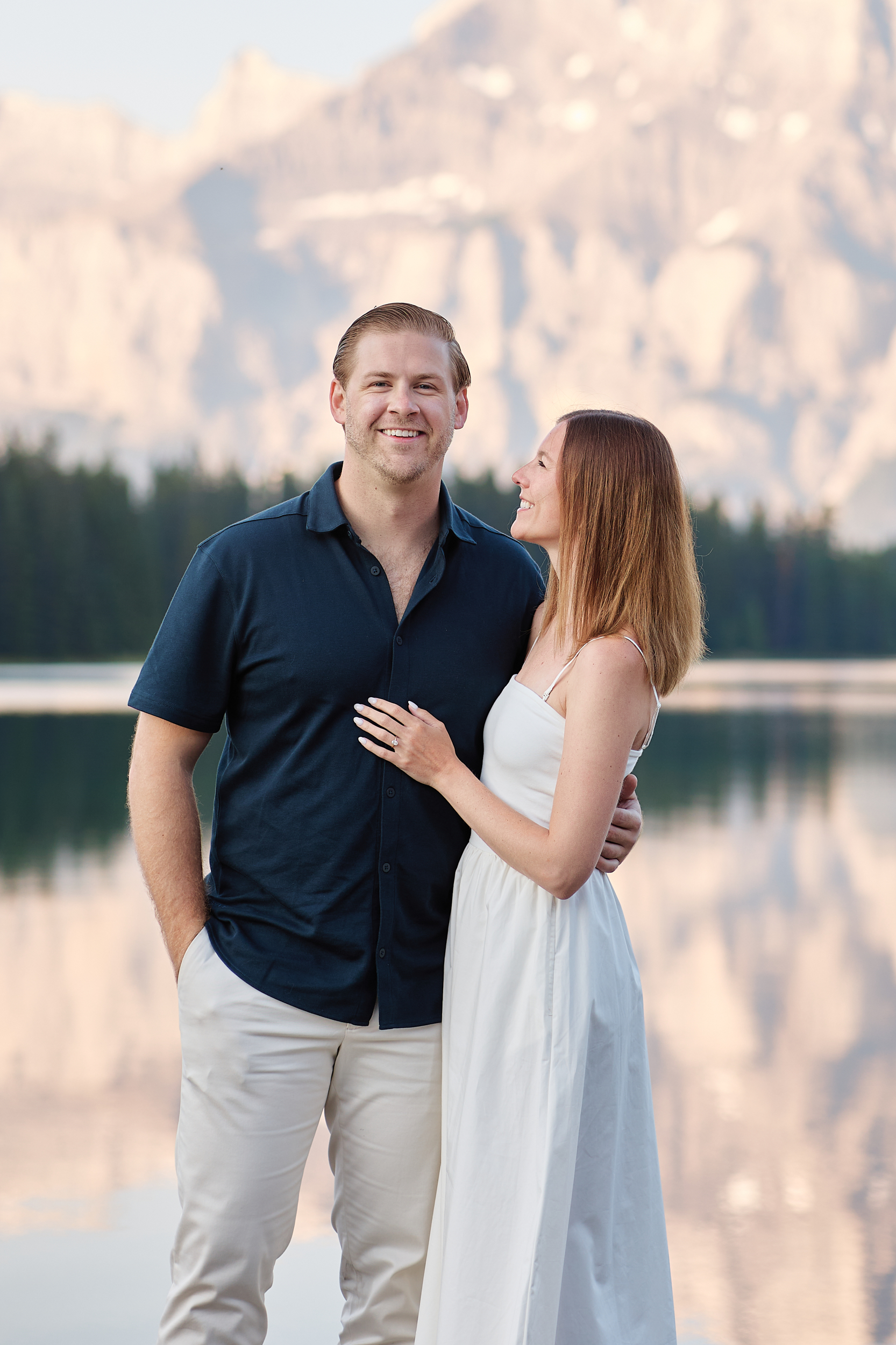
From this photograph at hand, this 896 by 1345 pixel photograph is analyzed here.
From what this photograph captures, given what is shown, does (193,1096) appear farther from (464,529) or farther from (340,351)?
(340,351)

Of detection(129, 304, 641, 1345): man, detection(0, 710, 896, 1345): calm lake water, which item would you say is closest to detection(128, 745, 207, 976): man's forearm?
detection(129, 304, 641, 1345): man

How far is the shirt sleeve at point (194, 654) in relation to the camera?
129 inches

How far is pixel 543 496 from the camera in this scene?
3303 mm

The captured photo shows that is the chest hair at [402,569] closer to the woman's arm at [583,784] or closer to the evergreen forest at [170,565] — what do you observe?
the woman's arm at [583,784]

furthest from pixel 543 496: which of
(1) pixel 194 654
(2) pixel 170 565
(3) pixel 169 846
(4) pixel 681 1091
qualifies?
(2) pixel 170 565

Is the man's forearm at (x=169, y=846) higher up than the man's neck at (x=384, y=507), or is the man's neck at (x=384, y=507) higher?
the man's neck at (x=384, y=507)

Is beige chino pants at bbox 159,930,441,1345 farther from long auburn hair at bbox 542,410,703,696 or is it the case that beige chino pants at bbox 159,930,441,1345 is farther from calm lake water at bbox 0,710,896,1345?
long auburn hair at bbox 542,410,703,696

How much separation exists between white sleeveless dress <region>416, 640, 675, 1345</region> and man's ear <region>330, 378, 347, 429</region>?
77cm

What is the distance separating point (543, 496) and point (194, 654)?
840 mm

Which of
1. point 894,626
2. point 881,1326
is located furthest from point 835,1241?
point 894,626

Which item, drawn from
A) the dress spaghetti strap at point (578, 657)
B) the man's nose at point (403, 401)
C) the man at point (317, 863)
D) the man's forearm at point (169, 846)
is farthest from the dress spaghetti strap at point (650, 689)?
the man's forearm at point (169, 846)

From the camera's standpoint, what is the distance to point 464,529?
3.54 metres

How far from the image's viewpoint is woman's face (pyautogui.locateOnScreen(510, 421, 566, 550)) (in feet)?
10.7

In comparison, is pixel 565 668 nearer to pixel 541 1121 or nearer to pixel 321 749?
pixel 321 749
